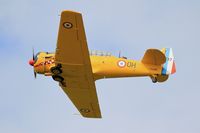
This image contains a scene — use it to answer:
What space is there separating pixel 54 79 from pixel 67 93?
229cm

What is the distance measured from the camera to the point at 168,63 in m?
32.0

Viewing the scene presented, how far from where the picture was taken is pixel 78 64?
98.8ft

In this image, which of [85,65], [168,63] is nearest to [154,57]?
[168,63]

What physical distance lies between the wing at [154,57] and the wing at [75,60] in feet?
9.20

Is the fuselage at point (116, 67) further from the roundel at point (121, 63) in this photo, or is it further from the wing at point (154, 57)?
the wing at point (154, 57)

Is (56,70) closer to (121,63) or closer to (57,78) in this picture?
(57,78)

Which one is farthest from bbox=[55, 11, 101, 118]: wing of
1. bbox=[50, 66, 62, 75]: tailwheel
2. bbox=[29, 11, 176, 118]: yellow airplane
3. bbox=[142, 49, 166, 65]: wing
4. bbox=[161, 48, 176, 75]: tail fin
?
bbox=[161, 48, 176, 75]: tail fin

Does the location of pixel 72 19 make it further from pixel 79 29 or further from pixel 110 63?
pixel 110 63

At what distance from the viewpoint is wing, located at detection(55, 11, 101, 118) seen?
28125 mm

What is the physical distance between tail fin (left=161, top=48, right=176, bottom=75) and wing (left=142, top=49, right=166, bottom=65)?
0.52m

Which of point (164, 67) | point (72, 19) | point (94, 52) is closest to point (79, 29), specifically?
point (72, 19)

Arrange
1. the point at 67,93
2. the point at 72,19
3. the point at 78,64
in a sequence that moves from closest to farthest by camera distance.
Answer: the point at 72,19 < the point at 78,64 < the point at 67,93

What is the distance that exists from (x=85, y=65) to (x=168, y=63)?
14.7ft

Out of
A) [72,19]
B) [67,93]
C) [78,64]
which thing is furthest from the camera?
[67,93]
